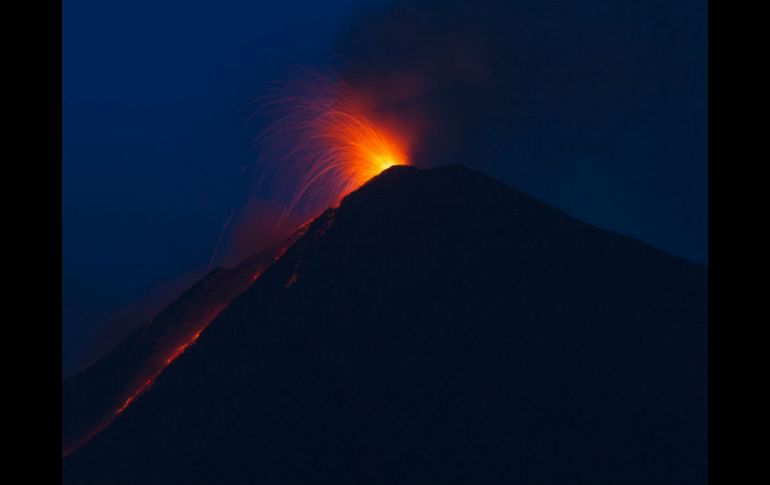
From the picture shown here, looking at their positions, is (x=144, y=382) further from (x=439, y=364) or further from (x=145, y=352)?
(x=439, y=364)

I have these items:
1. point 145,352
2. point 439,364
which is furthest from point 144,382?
point 439,364

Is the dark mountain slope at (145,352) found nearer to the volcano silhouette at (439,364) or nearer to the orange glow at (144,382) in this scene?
Answer: the orange glow at (144,382)

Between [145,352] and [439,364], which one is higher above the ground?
[439,364]

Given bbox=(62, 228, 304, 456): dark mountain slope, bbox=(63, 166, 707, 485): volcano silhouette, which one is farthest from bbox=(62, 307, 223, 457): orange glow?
bbox=(63, 166, 707, 485): volcano silhouette

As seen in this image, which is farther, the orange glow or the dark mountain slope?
the dark mountain slope

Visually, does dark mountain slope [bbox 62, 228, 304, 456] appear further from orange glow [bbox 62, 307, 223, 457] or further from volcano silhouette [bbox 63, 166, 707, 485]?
volcano silhouette [bbox 63, 166, 707, 485]

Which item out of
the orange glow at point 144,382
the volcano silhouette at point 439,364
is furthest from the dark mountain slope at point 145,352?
the volcano silhouette at point 439,364

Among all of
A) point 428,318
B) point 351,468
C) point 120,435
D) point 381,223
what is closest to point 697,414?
point 428,318

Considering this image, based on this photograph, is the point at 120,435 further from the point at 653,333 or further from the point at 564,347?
the point at 653,333

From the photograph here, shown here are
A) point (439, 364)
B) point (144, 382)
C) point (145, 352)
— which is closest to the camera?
point (439, 364)
